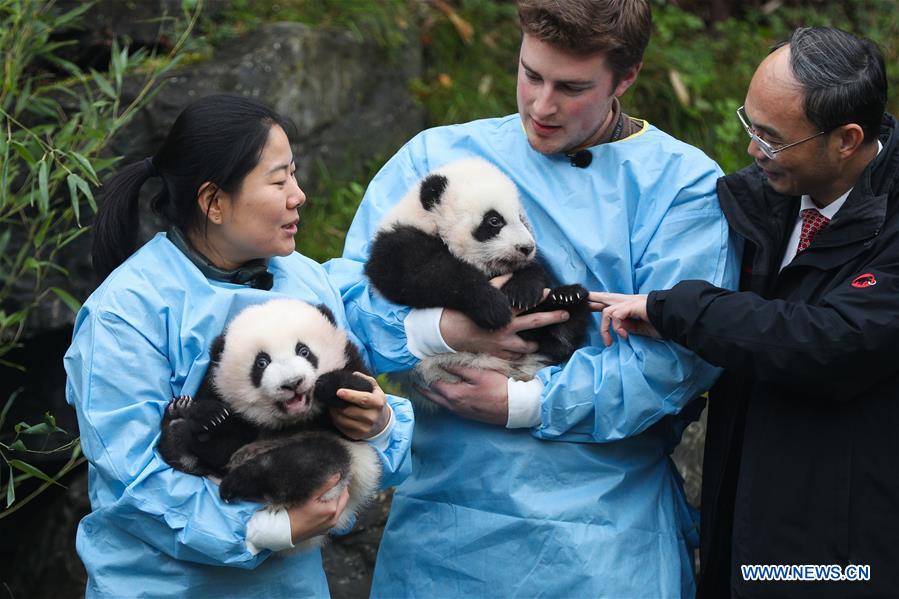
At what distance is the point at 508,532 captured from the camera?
316cm

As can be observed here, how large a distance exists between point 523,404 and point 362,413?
545mm

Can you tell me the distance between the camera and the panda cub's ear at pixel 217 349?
2842 mm

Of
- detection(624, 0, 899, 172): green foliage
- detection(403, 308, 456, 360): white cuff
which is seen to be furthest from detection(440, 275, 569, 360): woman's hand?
detection(624, 0, 899, 172): green foliage

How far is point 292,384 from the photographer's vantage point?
2.74 meters

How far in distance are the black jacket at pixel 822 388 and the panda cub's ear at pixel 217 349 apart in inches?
47.2

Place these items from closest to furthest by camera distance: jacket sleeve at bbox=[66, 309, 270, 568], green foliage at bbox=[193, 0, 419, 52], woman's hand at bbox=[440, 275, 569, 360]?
jacket sleeve at bbox=[66, 309, 270, 568] < woman's hand at bbox=[440, 275, 569, 360] < green foliage at bbox=[193, 0, 419, 52]

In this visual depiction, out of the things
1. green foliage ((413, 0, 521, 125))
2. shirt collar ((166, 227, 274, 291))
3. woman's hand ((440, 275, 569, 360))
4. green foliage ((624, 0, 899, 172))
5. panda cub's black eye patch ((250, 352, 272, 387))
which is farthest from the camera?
green foliage ((624, 0, 899, 172))

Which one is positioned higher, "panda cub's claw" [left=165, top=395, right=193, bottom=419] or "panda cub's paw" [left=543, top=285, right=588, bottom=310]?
"panda cub's paw" [left=543, top=285, right=588, bottom=310]

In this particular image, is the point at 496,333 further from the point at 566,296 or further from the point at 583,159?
the point at 583,159

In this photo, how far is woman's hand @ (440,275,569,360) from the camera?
3.21 m

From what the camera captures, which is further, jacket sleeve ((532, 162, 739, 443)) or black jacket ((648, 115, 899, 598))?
jacket sleeve ((532, 162, 739, 443))

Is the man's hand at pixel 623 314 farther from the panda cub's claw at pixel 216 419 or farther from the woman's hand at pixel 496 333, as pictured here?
the panda cub's claw at pixel 216 419

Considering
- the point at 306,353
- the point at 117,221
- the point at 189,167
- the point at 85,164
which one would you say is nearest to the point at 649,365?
Answer: the point at 306,353

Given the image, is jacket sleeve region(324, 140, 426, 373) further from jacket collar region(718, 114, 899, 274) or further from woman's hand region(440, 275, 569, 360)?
jacket collar region(718, 114, 899, 274)
